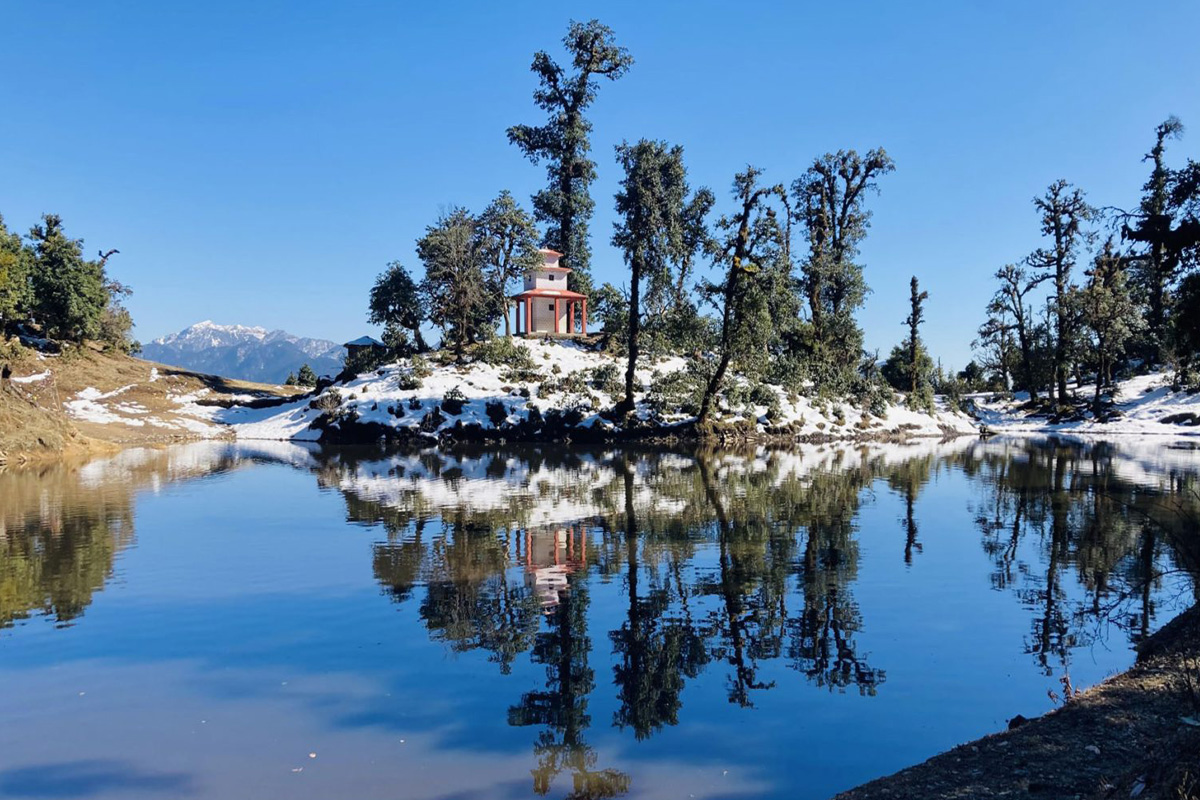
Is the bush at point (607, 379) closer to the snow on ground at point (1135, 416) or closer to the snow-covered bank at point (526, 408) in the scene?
the snow-covered bank at point (526, 408)

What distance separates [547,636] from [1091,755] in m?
6.18

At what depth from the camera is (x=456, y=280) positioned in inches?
2084

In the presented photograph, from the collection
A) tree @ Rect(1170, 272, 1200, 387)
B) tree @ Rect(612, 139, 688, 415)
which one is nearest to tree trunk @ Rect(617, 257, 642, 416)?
tree @ Rect(612, 139, 688, 415)

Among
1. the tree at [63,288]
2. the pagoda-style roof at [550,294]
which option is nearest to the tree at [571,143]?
the pagoda-style roof at [550,294]

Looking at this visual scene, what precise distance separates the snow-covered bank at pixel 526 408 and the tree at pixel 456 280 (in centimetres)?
393

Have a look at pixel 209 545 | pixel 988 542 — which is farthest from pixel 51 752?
pixel 988 542

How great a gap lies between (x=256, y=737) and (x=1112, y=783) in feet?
23.5

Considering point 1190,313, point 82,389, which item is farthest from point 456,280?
point 1190,313

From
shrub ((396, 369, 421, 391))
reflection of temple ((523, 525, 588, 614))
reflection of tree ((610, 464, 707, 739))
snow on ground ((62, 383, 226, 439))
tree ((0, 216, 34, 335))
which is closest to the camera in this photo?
reflection of tree ((610, 464, 707, 739))

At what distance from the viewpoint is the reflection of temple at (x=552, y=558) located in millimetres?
12500

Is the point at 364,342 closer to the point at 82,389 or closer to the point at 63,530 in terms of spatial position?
the point at 82,389

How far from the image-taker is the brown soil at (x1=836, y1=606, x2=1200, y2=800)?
5008 mm

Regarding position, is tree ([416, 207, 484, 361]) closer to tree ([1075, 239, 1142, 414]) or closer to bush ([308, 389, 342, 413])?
bush ([308, 389, 342, 413])

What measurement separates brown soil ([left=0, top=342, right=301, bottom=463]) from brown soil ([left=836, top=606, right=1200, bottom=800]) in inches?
1518
